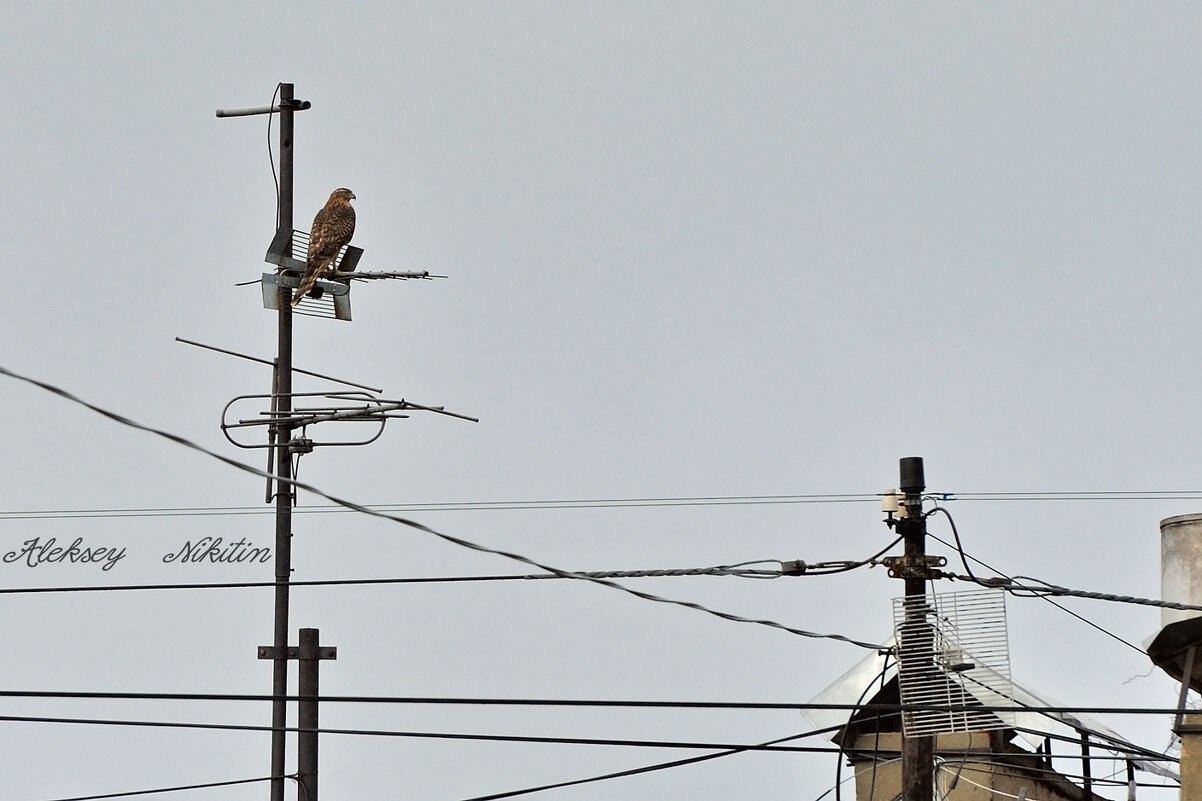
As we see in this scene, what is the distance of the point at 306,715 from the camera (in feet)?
54.3

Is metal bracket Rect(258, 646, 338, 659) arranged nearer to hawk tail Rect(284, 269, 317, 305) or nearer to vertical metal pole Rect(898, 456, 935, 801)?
hawk tail Rect(284, 269, 317, 305)

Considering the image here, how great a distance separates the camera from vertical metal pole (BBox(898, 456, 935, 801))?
15883 mm

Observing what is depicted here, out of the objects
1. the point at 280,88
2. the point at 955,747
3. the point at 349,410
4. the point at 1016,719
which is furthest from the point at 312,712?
the point at 955,747

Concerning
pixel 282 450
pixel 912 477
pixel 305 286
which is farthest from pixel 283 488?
Answer: pixel 912 477

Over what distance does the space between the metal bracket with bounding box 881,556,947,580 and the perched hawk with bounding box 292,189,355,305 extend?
20.2ft

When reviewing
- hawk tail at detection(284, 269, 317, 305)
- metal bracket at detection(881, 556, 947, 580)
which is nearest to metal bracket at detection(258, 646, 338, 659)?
hawk tail at detection(284, 269, 317, 305)

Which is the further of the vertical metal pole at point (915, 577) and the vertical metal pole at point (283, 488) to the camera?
the vertical metal pole at point (283, 488)

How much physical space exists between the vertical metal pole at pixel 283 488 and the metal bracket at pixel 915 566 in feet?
17.0

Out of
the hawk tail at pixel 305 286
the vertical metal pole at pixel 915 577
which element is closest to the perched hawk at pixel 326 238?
the hawk tail at pixel 305 286

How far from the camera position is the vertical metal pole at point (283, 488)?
1670cm

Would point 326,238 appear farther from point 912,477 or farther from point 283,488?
point 912,477

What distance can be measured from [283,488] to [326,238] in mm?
2594

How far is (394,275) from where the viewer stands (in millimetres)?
18359

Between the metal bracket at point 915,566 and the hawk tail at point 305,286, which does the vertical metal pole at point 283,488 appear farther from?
the metal bracket at point 915,566
